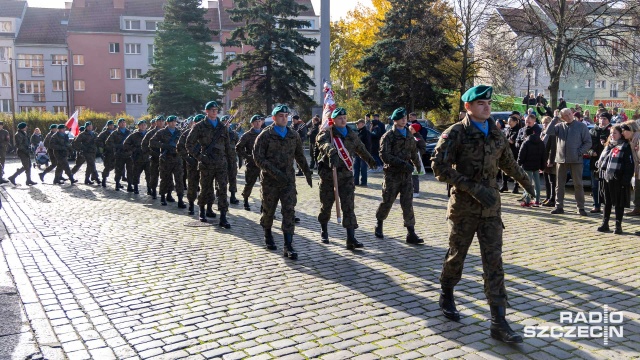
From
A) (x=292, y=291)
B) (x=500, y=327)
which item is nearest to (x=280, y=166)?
(x=292, y=291)

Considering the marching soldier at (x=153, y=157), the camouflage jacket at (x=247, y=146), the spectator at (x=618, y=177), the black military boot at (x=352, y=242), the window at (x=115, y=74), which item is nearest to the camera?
the black military boot at (x=352, y=242)

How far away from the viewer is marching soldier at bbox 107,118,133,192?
17.3 m

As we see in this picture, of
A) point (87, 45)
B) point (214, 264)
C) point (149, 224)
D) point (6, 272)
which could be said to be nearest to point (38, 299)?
point (6, 272)

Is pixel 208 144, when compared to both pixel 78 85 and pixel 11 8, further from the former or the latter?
pixel 11 8

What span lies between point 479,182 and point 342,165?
3.81 m

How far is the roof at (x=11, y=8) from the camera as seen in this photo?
65.7 meters

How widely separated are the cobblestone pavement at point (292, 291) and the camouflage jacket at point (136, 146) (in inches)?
200

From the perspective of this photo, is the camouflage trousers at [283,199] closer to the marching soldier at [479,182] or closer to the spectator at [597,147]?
the marching soldier at [479,182]

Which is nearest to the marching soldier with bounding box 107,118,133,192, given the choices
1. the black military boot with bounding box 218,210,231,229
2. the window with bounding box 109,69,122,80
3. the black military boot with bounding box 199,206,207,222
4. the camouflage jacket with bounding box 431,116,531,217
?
the black military boot with bounding box 199,206,207,222

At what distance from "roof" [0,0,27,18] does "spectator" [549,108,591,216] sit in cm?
6790

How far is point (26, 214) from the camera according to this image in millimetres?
12859

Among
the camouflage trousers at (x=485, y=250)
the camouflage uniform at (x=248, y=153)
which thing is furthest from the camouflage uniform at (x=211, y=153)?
the camouflage trousers at (x=485, y=250)

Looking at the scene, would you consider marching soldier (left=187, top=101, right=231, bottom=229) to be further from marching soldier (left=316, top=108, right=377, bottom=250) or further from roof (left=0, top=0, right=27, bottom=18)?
roof (left=0, top=0, right=27, bottom=18)

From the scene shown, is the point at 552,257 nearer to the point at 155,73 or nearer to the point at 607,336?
the point at 607,336
